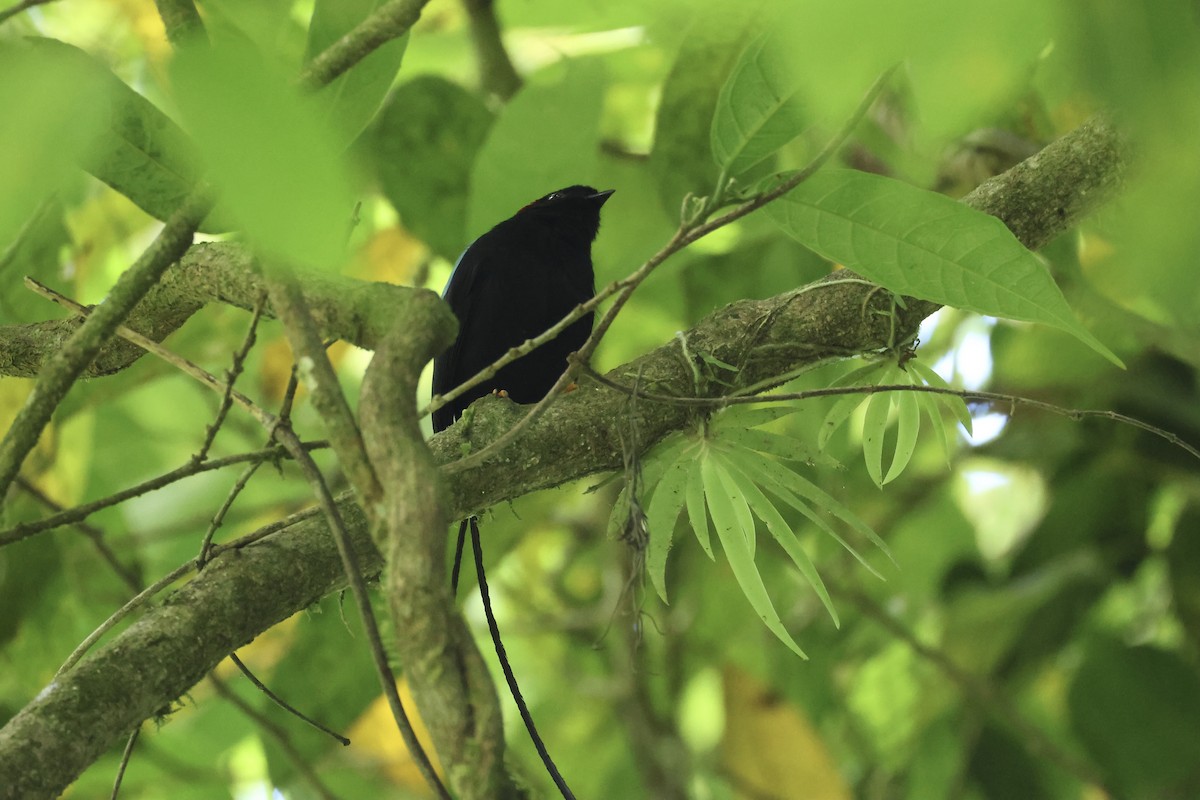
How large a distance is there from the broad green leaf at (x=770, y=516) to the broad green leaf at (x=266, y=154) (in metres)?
1.06

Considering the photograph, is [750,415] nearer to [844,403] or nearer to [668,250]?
[844,403]

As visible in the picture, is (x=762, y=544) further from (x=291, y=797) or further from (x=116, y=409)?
(x=116, y=409)

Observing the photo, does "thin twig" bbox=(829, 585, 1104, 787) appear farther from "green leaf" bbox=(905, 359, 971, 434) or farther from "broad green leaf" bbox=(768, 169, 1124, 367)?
"broad green leaf" bbox=(768, 169, 1124, 367)

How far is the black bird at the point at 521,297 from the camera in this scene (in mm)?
2734

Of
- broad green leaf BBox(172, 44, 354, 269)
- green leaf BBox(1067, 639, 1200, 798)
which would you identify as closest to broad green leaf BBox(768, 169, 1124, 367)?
broad green leaf BBox(172, 44, 354, 269)

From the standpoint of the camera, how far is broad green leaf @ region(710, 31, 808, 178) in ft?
3.62

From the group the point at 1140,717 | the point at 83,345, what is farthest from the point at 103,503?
the point at 1140,717

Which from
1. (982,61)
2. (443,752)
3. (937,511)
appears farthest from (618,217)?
(982,61)

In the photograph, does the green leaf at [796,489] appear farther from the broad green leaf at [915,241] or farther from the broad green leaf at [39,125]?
the broad green leaf at [39,125]

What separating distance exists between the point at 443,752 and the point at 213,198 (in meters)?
0.55

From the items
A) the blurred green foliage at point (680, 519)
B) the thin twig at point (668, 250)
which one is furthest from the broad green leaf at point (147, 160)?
the thin twig at point (668, 250)

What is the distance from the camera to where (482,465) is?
4.76 ft

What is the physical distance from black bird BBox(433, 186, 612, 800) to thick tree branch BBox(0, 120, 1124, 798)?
1076mm

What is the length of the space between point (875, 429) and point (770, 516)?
27 cm
